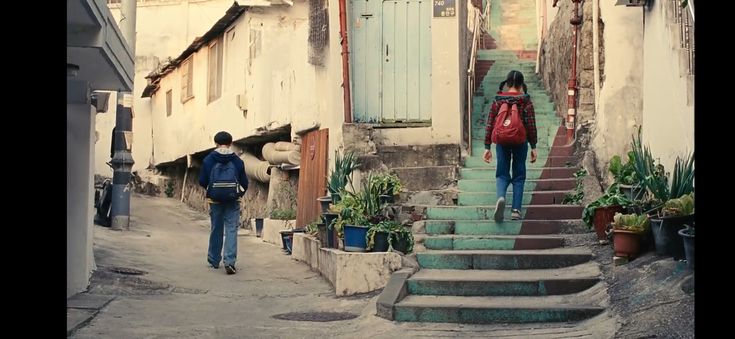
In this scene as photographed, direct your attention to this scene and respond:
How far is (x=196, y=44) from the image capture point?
21609 millimetres

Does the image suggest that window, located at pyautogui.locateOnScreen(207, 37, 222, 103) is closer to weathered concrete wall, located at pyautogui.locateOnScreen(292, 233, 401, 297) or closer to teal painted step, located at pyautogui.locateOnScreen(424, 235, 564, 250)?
weathered concrete wall, located at pyautogui.locateOnScreen(292, 233, 401, 297)

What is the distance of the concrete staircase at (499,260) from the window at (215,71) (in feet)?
A: 31.3

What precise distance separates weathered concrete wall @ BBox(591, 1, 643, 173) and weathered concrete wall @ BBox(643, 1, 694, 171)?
1.80 ft

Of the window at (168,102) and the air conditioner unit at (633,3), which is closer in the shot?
the air conditioner unit at (633,3)

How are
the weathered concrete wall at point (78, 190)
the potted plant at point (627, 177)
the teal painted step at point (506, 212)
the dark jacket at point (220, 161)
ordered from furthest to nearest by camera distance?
the dark jacket at point (220, 161)
the teal painted step at point (506, 212)
the weathered concrete wall at point (78, 190)
the potted plant at point (627, 177)

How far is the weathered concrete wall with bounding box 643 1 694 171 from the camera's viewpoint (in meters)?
7.41

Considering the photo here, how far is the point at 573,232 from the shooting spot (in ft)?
29.3

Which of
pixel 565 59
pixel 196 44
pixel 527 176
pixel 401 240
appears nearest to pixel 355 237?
pixel 401 240

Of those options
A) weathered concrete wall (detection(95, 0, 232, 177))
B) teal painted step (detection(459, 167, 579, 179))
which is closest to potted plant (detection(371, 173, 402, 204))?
teal painted step (detection(459, 167, 579, 179))

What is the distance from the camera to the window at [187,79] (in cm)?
2262

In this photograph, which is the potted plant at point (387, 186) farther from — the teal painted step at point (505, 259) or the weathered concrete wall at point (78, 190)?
the weathered concrete wall at point (78, 190)

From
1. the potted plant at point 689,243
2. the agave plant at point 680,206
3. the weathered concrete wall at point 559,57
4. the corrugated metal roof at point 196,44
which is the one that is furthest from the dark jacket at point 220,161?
the corrugated metal roof at point 196,44

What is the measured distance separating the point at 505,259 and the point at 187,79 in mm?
16286
